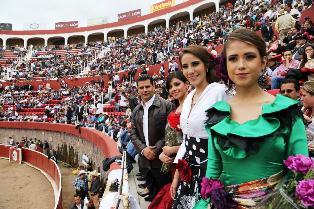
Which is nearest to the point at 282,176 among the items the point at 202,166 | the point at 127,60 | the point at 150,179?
the point at 202,166

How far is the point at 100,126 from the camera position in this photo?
14.9m

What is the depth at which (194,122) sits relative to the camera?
217cm

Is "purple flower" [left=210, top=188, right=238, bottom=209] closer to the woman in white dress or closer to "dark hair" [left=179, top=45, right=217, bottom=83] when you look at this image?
the woman in white dress

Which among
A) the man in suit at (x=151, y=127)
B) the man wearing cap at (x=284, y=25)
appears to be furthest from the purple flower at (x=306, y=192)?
the man wearing cap at (x=284, y=25)

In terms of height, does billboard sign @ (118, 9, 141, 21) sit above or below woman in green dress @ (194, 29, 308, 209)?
above

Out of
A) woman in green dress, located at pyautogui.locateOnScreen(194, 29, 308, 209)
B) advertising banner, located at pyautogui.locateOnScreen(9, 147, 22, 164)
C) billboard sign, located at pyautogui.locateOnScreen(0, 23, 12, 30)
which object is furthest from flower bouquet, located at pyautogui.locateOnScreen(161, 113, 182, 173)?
billboard sign, located at pyautogui.locateOnScreen(0, 23, 12, 30)

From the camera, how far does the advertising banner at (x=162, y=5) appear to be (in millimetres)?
39412

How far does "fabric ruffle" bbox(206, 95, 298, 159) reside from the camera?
56.0 inches

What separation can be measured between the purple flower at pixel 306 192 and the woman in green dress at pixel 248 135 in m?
0.19

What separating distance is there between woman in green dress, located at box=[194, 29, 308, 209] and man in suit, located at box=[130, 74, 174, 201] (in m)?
1.86

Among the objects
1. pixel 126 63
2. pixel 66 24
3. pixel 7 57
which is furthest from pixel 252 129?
pixel 66 24

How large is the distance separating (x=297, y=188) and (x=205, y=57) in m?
1.26

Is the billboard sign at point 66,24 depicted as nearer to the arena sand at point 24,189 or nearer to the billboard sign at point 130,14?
the billboard sign at point 130,14

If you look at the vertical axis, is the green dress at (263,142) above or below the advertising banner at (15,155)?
above
